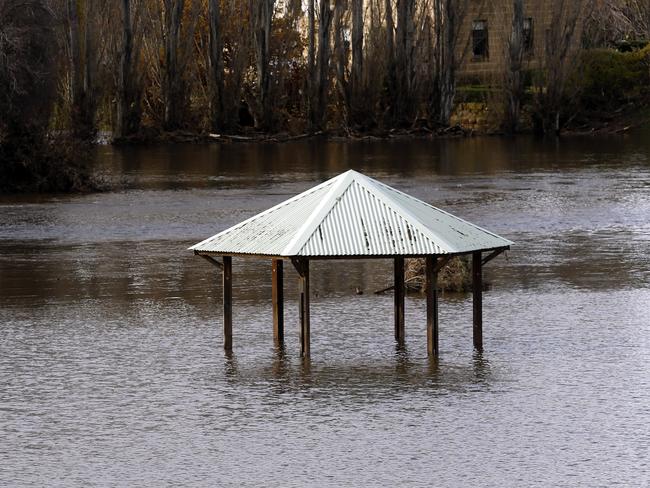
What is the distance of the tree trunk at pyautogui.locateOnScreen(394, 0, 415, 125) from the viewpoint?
61219 millimetres

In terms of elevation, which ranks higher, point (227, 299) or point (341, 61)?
point (341, 61)

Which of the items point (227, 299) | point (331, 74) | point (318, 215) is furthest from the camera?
point (331, 74)

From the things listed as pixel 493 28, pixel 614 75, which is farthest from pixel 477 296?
pixel 493 28

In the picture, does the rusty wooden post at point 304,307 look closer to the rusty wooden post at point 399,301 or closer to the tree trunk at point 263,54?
the rusty wooden post at point 399,301

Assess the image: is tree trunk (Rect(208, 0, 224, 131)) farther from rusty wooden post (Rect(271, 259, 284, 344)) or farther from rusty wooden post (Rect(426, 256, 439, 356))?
rusty wooden post (Rect(426, 256, 439, 356))

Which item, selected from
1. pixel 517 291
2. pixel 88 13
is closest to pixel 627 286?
pixel 517 291

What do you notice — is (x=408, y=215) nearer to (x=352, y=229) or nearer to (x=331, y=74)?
(x=352, y=229)

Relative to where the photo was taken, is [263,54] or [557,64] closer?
[557,64]

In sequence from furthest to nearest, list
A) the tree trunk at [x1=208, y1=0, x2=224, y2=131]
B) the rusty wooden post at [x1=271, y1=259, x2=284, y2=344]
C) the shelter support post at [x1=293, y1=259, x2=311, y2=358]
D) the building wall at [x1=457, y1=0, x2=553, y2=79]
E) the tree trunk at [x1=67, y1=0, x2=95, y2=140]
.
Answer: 1. the building wall at [x1=457, y1=0, x2=553, y2=79]
2. the tree trunk at [x1=208, y1=0, x2=224, y2=131]
3. the tree trunk at [x1=67, y1=0, x2=95, y2=140]
4. the rusty wooden post at [x1=271, y1=259, x2=284, y2=344]
5. the shelter support post at [x1=293, y1=259, x2=311, y2=358]

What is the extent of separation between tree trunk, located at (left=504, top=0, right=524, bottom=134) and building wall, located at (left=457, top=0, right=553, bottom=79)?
1762mm

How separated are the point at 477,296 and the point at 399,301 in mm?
1219

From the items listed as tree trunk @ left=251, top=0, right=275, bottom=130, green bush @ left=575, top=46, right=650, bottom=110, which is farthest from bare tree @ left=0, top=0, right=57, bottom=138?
green bush @ left=575, top=46, right=650, bottom=110

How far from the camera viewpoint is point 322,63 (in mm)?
61406

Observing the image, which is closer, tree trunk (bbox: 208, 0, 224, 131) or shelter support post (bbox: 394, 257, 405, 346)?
shelter support post (bbox: 394, 257, 405, 346)
